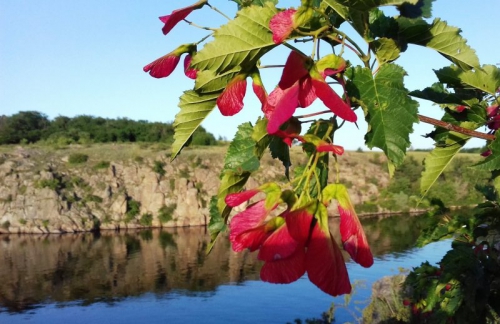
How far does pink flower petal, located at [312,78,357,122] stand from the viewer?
0.48 m

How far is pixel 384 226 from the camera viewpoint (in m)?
23.1

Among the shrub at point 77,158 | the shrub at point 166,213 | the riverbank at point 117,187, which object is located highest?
the shrub at point 77,158

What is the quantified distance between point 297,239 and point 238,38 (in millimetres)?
248

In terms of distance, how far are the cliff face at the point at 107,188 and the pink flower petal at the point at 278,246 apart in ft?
76.7

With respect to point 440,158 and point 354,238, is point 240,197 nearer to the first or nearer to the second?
point 354,238

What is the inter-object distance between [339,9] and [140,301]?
13.7m

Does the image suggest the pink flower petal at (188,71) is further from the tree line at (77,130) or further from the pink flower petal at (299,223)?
the tree line at (77,130)

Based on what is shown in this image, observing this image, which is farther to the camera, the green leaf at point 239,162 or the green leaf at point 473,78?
the green leaf at point 473,78

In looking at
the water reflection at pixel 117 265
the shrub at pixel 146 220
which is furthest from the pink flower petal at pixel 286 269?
the shrub at pixel 146 220

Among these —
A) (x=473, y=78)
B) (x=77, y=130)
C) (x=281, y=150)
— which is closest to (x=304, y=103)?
(x=281, y=150)

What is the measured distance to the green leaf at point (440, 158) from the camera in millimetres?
954

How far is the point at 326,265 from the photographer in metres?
0.50

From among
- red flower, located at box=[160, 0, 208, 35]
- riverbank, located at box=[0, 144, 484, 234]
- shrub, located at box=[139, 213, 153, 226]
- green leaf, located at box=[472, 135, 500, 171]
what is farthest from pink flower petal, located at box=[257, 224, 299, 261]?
shrub, located at box=[139, 213, 153, 226]

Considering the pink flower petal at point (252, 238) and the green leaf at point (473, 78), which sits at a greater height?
the green leaf at point (473, 78)
